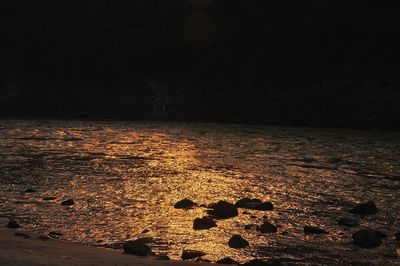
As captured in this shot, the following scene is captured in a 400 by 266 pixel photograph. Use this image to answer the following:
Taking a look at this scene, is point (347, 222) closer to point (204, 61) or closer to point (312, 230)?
point (312, 230)

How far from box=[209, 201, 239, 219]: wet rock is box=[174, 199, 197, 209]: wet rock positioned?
69 centimetres

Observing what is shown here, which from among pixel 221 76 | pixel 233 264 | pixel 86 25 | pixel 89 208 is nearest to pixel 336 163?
pixel 89 208

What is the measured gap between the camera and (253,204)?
1220cm

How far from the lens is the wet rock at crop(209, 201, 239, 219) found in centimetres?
1124

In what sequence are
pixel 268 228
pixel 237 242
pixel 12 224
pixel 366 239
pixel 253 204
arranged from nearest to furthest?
1. pixel 237 242
2. pixel 366 239
3. pixel 12 224
4. pixel 268 228
5. pixel 253 204

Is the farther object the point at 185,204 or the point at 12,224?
the point at 185,204

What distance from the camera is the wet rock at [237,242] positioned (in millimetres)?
9202

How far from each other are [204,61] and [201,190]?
162 feet

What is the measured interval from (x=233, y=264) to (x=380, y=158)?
16.8 meters

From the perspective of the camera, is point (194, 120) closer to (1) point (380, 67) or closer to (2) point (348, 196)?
(1) point (380, 67)

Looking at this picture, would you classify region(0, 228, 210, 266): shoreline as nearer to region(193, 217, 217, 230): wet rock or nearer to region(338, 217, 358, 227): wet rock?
region(193, 217, 217, 230): wet rock

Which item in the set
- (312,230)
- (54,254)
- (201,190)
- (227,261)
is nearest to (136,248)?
(54,254)

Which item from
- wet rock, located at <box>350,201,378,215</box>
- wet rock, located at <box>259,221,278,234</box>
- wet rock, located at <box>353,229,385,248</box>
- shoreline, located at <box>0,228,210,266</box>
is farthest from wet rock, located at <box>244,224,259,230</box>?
wet rock, located at <box>350,201,378,215</box>

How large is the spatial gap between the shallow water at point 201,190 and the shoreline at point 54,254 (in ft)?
2.32
